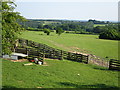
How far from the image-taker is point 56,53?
20.8m

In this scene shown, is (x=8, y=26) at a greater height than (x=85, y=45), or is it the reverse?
(x=8, y=26)

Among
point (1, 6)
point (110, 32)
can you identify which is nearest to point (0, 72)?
point (1, 6)

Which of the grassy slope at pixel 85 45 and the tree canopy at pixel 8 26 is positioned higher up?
the tree canopy at pixel 8 26

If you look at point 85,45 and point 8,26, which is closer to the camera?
point 8,26

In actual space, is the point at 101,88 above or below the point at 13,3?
below

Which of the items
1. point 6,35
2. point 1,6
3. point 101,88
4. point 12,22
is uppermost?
point 1,6

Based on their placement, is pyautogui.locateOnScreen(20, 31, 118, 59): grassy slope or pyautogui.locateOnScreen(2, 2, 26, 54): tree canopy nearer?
pyautogui.locateOnScreen(2, 2, 26, 54): tree canopy

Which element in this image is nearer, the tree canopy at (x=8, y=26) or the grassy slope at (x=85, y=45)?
the tree canopy at (x=8, y=26)

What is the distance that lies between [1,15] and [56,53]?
36.8ft

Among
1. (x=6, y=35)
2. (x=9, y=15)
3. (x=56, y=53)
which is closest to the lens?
(x=6, y=35)

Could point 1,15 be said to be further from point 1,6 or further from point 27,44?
point 27,44

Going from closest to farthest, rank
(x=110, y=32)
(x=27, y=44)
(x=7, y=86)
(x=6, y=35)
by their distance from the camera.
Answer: (x=7, y=86) → (x=6, y=35) → (x=27, y=44) → (x=110, y=32)

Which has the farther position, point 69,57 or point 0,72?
point 69,57

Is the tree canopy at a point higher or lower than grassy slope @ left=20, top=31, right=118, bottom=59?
higher
